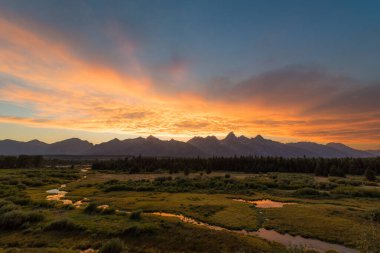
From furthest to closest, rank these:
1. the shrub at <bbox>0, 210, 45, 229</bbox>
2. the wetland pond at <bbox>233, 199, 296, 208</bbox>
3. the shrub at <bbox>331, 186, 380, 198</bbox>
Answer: the shrub at <bbox>331, 186, 380, 198</bbox> → the wetland pond at <bbox>233, 199, 296, 208</bbox> → the shrub at <bbox>0, 210, 45, 229</bbox>

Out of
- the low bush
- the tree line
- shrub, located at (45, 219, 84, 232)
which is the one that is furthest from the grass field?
the tree line

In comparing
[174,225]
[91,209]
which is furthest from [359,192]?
[91,209]

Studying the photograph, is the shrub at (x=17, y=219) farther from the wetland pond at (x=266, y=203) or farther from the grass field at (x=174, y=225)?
the wetland pond at (x=266, y=203)

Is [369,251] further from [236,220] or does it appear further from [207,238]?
[236,220]

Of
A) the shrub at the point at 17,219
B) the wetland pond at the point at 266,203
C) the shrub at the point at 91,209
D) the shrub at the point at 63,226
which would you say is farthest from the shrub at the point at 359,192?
the shrub at the point at 17,219

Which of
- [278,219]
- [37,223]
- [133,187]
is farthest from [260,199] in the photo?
[37,223]

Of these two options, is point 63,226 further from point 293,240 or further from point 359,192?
point 359,192

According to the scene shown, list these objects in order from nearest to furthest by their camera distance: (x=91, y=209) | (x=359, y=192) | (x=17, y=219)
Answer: (x=17, y=219) < (x=91, y=209) < (x=359, y=192)

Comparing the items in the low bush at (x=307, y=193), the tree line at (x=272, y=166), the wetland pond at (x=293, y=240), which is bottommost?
the wetland pond at (x=293, y=240)

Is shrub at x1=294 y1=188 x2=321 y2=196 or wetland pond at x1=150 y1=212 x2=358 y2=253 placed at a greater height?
shrub at x1=294 y1=188 x2=321 y2=196

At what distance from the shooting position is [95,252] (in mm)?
22875

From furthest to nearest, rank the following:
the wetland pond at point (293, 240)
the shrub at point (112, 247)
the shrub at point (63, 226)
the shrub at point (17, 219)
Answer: the shrub at point (17, 219), the shrub at point (63, 226), the wetland pond at point (293, 240), the shrub at point (112, 247)

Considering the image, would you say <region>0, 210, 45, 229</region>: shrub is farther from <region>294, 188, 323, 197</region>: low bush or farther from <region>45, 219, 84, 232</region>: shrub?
<region>294, 188, 323, 197</region>: low bush

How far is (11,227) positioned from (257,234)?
33743 millimetres
